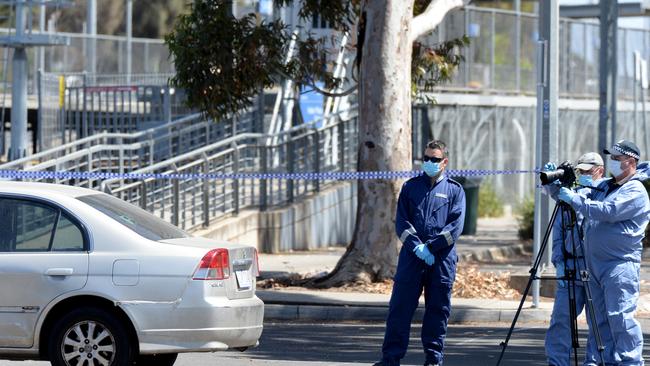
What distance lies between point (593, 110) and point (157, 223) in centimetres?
2515

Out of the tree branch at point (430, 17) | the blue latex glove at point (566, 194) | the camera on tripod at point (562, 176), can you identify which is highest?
the tree branch at point (430, 17)

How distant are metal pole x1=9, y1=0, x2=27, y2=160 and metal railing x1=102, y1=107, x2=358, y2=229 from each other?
5.10 metres

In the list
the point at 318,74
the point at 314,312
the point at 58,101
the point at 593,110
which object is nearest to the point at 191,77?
the point at 318,74

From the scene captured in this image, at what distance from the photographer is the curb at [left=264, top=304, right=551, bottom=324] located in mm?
14383

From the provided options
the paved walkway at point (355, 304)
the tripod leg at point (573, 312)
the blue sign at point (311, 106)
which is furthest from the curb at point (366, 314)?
the blue sign at point (311, 106)

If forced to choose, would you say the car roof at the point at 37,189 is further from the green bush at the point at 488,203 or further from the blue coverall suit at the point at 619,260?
the green bush at the point at 488,203

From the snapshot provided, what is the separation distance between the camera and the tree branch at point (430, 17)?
17.0 metres

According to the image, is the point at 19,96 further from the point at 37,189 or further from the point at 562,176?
the point at 562,176

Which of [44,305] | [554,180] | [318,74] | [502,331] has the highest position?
[318,74]

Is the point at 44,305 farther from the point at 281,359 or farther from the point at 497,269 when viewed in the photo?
the point at 497,269

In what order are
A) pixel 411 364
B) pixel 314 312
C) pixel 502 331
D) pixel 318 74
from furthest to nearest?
pixel 318 74, pixel 314 312, pixel 502 331, pixel 411 364

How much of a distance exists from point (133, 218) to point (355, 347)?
3110 mm

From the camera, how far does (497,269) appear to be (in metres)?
18.6

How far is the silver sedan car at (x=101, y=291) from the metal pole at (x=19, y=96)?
17.2m
